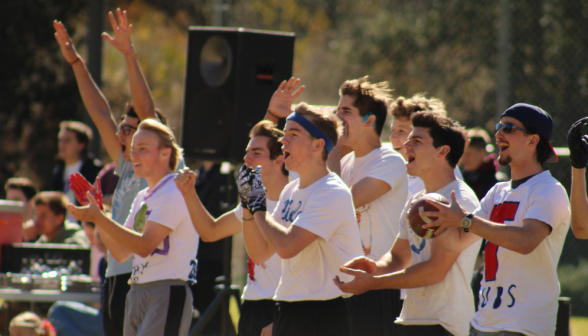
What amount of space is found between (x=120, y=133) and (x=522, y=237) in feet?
9.83

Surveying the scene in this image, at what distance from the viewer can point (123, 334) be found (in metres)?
4.13

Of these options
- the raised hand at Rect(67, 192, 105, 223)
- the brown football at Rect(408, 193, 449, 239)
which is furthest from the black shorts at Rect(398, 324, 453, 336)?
the raised hand at Rect(67, 192, 105, 223)

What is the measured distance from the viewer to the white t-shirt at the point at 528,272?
301 centimetres

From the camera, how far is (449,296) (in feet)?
10.4

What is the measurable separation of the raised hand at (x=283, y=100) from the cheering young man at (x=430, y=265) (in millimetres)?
1053

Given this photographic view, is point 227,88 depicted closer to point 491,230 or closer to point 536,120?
point 536,120

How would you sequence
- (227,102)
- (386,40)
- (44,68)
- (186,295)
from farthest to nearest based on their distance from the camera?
(44,68) < (386,40) < (227,102) < (186,295)

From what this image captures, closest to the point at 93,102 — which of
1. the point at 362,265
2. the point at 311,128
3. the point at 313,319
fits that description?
the point at 311,128

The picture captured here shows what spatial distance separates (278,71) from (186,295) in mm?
2403

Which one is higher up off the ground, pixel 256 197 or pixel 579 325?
pixel 256 197

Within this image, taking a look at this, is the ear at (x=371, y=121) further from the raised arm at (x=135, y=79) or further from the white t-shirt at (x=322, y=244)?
the raised arm at (x=135, y=79)

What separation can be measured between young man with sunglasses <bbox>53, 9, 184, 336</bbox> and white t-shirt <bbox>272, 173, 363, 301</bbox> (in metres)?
1.52

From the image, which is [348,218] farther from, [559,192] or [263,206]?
[559,192]

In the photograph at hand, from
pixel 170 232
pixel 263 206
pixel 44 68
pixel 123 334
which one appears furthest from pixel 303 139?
pixel 44 68
